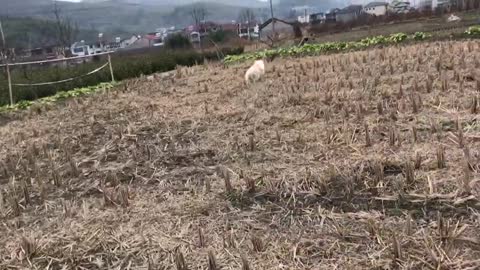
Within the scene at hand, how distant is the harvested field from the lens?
278cm

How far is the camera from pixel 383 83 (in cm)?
673

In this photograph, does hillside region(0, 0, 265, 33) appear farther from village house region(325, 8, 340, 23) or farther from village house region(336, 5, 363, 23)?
village house region(336, 5, 363, 23)

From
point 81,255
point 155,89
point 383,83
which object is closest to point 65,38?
point 155,89

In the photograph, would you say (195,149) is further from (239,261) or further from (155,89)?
(155,89)

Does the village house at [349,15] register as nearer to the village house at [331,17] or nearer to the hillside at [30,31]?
the village house at [331,17]

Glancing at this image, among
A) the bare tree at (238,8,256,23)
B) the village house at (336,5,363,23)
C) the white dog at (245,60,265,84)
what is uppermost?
the bare tree at (238,8,256,23)

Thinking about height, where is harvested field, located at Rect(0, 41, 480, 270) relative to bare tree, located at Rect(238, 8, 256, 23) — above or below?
below

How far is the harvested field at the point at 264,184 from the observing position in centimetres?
278

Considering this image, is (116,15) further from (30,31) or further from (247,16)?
(247,16)

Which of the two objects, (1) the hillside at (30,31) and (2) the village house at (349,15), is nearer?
(2) the village house at (349,15)

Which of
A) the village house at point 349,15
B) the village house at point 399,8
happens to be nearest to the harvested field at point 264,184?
the village house at point 349,15

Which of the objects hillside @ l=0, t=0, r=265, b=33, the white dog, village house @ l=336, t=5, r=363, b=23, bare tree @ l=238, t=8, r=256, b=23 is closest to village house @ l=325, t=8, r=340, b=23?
village house @ l=336, t=5, r=363, b=23

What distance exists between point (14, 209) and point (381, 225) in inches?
105

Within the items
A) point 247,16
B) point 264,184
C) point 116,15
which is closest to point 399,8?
point 247,16
